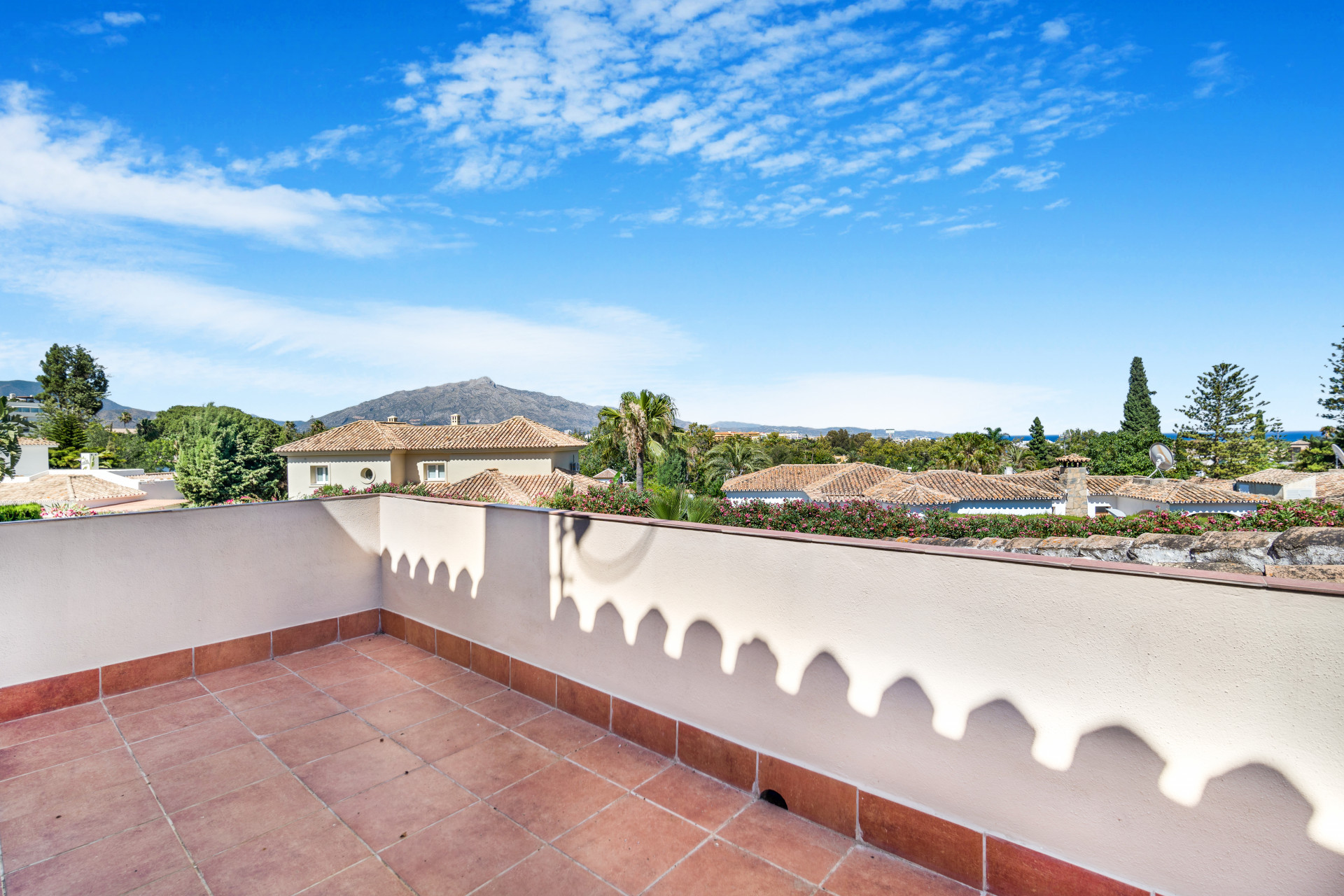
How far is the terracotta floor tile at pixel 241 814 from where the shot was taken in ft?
6.56

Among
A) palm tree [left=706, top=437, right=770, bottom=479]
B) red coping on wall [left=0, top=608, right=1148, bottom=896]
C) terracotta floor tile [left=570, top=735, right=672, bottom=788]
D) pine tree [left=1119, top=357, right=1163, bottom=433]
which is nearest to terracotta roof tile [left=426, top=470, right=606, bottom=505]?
palm tree [left=706, top=437, right=770, bottom=479]

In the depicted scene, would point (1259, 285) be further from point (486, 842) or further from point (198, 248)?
point (198, 248)

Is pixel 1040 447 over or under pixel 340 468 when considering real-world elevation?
over

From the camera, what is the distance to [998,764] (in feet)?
5.42

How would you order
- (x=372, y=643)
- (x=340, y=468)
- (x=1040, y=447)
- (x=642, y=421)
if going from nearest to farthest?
(x=372, y=643) → (x=642, y=421) → (x=340, y=468) → (x=1040, y=447)

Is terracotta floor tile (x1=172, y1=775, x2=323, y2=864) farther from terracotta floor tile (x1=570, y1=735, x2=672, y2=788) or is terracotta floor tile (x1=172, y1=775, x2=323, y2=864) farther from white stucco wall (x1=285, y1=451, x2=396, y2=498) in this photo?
white stucco wall (x1=285, y1=451, x2=396, y2=498)

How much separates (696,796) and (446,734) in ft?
4.43

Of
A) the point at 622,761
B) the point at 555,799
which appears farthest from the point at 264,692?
the point at 622,761

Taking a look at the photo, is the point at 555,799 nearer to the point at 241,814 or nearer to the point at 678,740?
the point at 678,740

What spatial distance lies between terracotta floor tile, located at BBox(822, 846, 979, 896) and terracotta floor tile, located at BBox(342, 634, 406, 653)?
334cm

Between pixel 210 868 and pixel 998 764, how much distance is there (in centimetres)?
259

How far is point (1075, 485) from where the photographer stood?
933 inches

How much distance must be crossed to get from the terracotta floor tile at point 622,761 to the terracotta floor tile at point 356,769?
78 cm

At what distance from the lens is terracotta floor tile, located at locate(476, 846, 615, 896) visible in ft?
5.74
